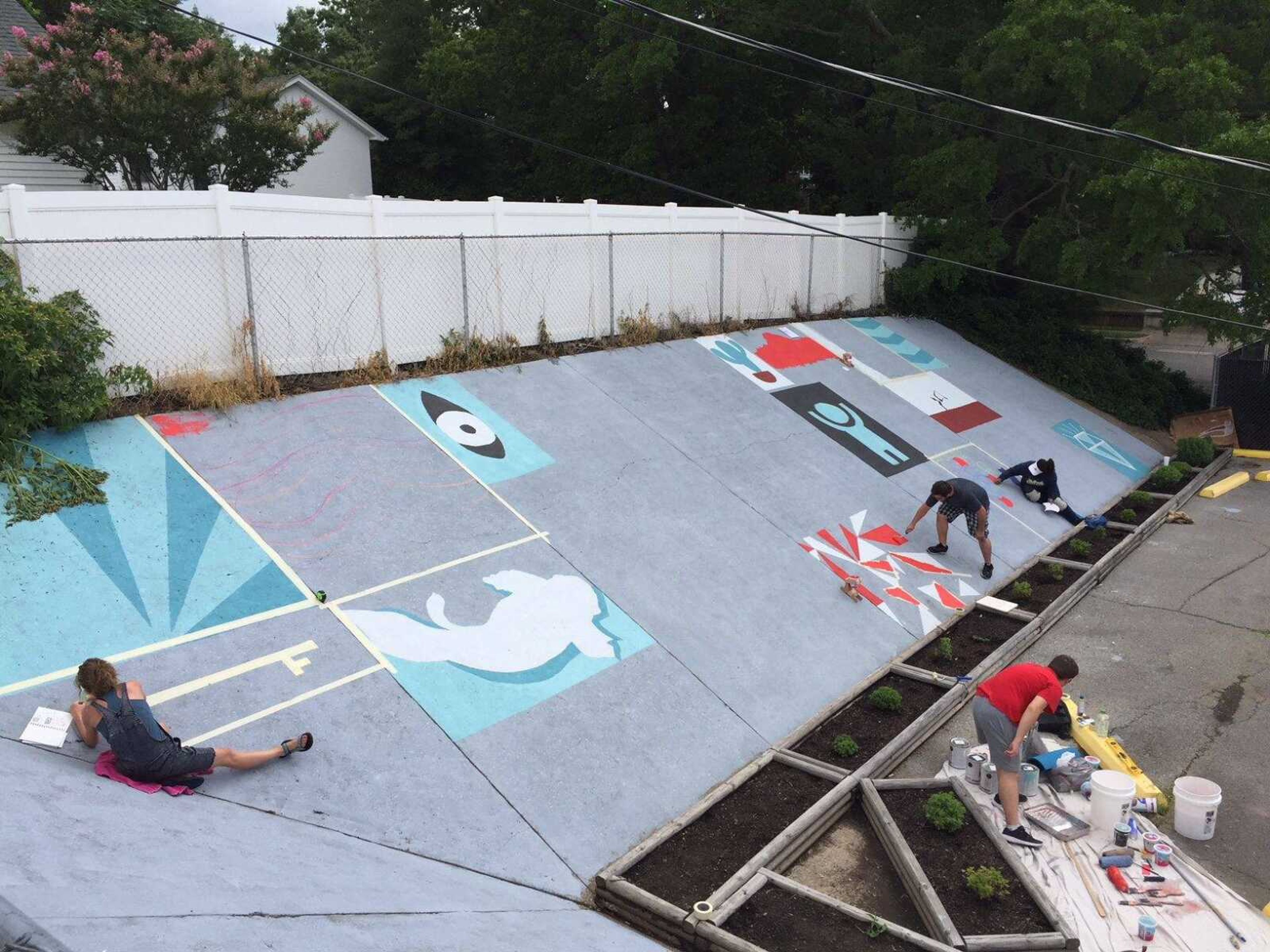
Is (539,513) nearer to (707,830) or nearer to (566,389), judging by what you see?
(566,389)

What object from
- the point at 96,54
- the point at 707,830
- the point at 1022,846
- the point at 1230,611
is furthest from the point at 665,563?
the point at 96,54

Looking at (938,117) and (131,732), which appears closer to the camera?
(131,732)

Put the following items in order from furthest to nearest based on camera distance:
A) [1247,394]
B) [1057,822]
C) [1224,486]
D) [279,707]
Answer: [1247,394], [1224,486], [1057,822], [279,707]

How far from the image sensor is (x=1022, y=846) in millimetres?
6820

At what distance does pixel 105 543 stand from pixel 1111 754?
8.49m

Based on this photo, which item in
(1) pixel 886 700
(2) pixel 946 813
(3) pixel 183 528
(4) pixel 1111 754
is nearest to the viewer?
(2) pixel 946 813

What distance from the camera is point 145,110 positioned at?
16.0 metres

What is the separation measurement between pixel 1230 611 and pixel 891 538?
409 centimetres

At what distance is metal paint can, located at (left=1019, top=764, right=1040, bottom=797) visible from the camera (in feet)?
24.5

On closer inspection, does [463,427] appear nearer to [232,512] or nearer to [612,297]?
[232,512]

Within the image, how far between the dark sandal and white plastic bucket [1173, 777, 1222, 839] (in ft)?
21.0

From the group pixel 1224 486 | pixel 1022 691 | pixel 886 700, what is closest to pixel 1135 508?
pixel 1224 486

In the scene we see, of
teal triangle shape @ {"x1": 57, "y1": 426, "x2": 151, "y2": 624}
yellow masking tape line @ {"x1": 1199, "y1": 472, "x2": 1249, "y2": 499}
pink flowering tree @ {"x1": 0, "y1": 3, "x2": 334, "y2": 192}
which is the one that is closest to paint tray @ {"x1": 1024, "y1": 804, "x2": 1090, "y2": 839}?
teal triangle shape @ {"x1": 57, "y1": 426, "x2": 151, "y2": 624}

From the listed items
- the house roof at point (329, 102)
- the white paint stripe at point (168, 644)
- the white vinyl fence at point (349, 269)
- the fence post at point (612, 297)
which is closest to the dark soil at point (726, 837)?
the white paint stripe at point (168, 644)
